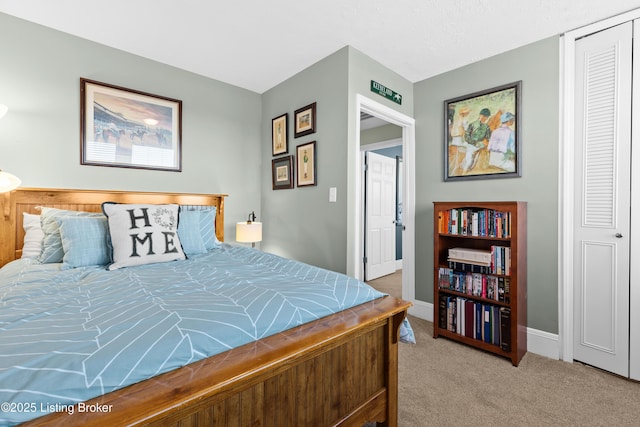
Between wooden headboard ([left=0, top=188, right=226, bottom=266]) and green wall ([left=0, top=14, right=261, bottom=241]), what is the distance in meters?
0.10

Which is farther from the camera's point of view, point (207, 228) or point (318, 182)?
point (318, 182)

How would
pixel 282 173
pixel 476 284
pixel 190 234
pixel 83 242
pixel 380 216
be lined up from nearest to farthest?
pixel 83 242
pixel 190 234
pixel 476 284
pixel 282 173
pixel 380 216

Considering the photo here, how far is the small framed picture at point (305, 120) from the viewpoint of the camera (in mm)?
2736

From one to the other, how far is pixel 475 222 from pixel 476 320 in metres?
0.80

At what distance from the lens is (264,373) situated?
903 mm

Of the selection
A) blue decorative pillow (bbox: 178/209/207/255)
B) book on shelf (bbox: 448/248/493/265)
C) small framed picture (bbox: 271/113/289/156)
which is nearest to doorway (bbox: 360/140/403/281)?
small framed picture (bbox: 271/113/289/156)

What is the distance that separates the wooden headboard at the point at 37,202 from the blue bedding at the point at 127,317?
1.77 ft

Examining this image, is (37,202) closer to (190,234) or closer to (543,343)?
(190,234)

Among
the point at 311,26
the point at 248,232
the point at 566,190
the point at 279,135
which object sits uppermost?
the point at 311,26

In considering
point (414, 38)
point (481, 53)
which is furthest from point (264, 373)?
point (481, 53)

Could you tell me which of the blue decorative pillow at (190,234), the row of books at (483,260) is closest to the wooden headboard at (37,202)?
the blue decorative pillow at (190,234)

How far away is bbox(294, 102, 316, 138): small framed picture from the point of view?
8.98 feet

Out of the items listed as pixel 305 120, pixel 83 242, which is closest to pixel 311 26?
pixel 305 120

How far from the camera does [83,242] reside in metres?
1.77
